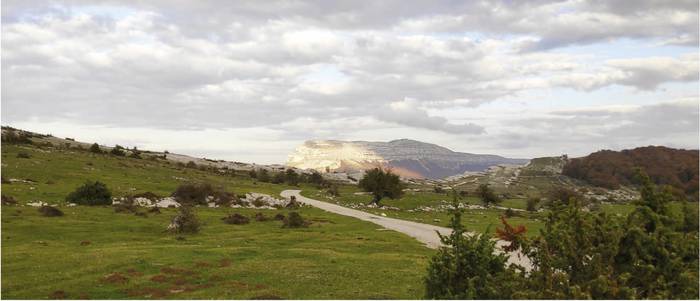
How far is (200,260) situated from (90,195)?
36.7m

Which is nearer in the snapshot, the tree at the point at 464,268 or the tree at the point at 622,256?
the tree at the point at 622,256

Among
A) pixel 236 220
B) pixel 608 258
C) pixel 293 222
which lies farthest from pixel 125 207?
pixel 608 258

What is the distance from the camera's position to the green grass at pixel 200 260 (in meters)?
27.4

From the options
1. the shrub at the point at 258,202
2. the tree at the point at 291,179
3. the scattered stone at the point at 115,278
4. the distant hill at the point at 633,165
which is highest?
the distant hill at the point at 633,165

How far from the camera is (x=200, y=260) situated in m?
34.6

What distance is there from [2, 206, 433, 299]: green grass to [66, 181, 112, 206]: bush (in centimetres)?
785

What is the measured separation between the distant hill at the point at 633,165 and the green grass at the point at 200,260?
14.7m

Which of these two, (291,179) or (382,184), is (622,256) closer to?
(382,184)

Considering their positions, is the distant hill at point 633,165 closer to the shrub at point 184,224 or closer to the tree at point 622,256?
the tree at point 622,256

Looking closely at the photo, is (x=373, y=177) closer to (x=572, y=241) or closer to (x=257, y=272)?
(x=257, y=272)

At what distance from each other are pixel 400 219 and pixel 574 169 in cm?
11559

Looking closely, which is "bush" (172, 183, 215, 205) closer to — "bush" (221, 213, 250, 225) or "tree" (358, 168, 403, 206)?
"bush" (221, 213, 250, 225)

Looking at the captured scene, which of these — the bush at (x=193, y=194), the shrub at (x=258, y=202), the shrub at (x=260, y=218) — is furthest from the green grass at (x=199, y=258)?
the shrub at (x=258, y=202)

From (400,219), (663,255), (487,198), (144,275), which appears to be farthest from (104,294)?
(487,198)
